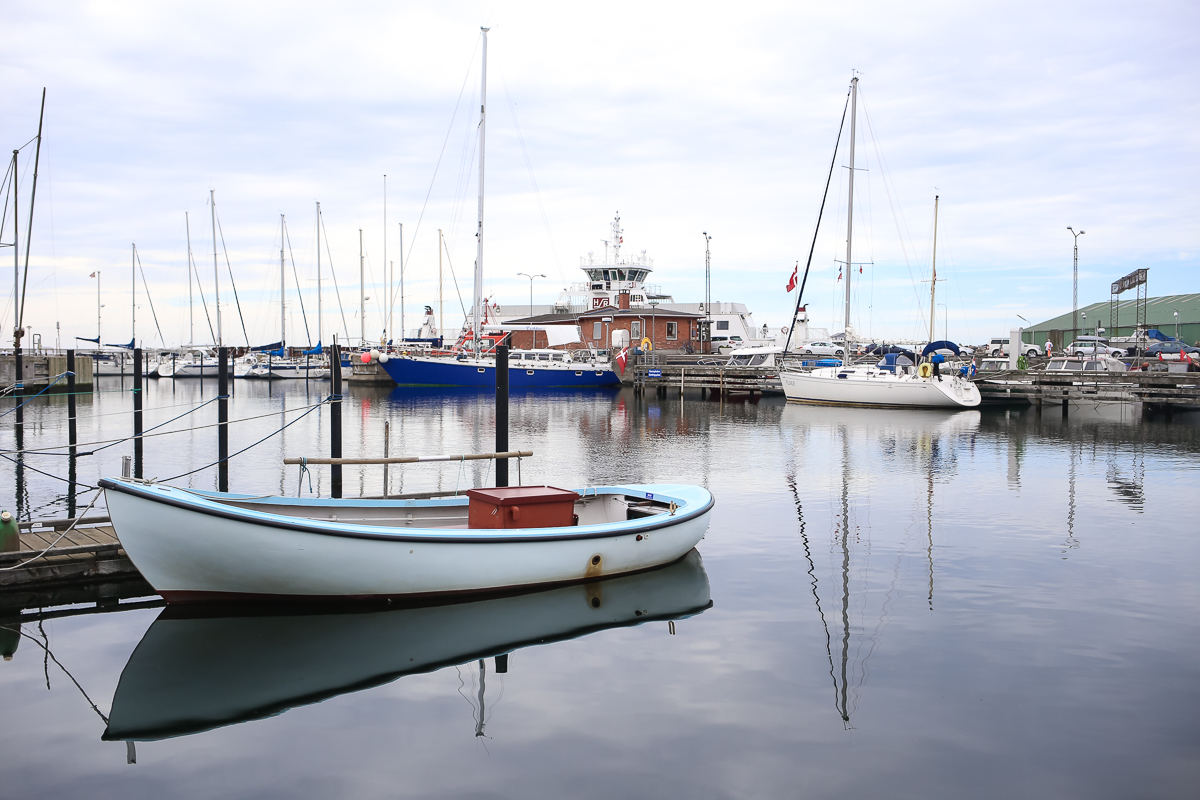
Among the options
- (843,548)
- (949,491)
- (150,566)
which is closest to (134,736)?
(150,566)

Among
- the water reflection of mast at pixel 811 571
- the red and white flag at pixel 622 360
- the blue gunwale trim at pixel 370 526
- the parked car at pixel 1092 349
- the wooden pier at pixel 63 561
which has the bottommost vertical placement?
the water reflection of mast at pixel 811 571

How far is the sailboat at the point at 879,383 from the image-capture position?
39875mm

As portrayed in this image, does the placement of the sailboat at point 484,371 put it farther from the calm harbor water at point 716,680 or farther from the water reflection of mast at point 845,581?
the calm harbor water at point 716,680

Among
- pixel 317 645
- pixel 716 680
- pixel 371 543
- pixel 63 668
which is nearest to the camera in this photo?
pixel 716 680

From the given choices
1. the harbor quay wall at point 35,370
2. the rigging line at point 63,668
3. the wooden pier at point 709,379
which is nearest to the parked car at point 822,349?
the wooden pier at point 709,379

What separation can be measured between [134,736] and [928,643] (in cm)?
768

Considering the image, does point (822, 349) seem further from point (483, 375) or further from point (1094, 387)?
point (1094, 387)

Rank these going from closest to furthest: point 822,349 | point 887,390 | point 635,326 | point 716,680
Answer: point 716,680 → point 887,390 → point 822,349 → point 635,326

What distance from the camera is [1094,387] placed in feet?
126

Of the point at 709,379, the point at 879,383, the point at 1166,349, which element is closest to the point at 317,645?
the point at 879,383

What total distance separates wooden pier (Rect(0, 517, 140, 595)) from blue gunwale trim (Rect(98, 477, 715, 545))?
46.6 inches

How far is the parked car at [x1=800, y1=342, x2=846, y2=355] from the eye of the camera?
6306 centimetres

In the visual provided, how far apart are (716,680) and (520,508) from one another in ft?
11.4

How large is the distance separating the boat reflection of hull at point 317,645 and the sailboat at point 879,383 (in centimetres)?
3195
